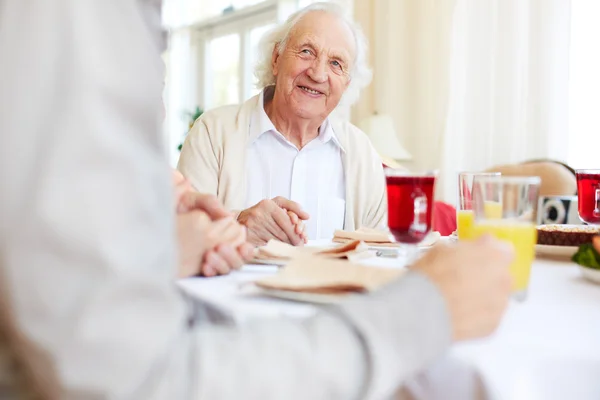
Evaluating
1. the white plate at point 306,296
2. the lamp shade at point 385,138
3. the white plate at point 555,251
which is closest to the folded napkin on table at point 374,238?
the white plate at point 555,251

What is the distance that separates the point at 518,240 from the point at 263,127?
5.08 feet

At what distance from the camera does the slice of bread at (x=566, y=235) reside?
1.23 m

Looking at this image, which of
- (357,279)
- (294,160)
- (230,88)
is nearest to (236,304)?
(357,279)

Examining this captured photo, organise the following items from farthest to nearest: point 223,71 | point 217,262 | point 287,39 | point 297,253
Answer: point 223,71
point 287,39
point 297,253
point 217,262

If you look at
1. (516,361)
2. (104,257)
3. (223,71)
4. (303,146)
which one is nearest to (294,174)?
(303,146)

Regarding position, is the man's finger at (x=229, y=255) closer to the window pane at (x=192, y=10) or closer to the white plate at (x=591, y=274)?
the white plate at (x=591, y=274)

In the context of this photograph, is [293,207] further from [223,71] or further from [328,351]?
[223,71]

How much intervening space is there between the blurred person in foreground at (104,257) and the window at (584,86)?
3127 mm

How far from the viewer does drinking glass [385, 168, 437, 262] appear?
40.2 inches

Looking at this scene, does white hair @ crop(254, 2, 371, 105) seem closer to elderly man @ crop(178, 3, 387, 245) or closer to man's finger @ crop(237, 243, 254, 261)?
elderly man @ crop(178, 3, 387, 245)

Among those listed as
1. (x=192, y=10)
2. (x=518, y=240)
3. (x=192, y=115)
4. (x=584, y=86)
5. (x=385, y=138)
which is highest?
(x=192, y=10)

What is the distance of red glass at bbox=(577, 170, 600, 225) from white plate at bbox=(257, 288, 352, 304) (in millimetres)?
850

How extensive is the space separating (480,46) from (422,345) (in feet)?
11.5

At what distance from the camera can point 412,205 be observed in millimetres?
1026
